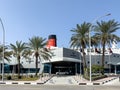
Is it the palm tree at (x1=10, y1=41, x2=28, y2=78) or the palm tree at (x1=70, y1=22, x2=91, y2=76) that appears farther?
the palm tree at (x1=10, y1=41, x2=28, y2=78)

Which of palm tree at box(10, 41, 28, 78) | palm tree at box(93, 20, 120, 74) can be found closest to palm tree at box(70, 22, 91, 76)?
palm tree at box(93, 20, 120, 74)

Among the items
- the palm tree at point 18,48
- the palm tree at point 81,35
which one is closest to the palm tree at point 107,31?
the palm tree at point 81,35

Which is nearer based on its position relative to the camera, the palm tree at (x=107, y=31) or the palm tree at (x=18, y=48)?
the palm tree at (x=107, y=31)

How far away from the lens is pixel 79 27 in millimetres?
61969

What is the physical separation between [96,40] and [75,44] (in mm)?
5026

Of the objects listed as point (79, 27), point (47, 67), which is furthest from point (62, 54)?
point (79, 27)

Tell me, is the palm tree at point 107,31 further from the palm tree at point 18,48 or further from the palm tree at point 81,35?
the palm tree at point 18,48

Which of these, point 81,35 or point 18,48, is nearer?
point 81,35

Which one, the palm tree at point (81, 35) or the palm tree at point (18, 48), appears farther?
the palm tree at point (18, 48)

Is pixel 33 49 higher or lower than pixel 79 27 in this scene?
lower

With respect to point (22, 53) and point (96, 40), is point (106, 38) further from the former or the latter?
point (22, 53)

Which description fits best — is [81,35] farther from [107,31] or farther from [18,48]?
[18,48]

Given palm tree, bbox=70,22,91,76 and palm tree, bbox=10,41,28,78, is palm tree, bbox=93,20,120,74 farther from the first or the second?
palm tree, bbox=10,41,28,78

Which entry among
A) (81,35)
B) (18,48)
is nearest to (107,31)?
(81,35)
